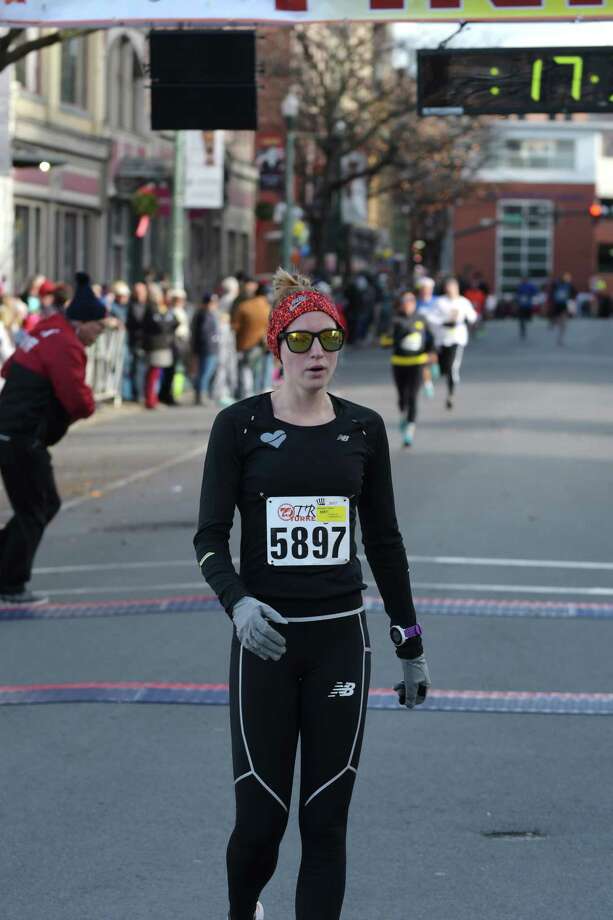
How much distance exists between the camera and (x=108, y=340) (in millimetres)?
27156

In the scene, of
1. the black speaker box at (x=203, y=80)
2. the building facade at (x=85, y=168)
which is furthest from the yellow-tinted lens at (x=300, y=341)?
the building facade at (x=85, y=168)

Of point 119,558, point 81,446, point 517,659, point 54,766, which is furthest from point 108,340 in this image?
point 54,766

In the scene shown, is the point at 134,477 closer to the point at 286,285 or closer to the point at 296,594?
the point at 286,285

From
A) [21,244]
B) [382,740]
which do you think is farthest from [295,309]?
[21,244]

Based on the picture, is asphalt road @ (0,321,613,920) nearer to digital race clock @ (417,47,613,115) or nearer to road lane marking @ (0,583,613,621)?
road lane marking @ (0,583,613,621)

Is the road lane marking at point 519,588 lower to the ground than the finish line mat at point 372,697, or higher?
lower

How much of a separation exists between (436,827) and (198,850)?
2.76 ft

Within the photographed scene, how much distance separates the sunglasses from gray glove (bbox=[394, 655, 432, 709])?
2.83 feet

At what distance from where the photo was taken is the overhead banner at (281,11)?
11.8m

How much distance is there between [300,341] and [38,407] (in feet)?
21.0

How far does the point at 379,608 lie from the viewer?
11039 millimetres

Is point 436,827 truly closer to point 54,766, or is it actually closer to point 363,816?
point 363,816

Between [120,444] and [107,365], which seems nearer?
Answer: [120,444]

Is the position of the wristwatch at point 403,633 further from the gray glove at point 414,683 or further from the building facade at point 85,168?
the building facade at point 85,168
